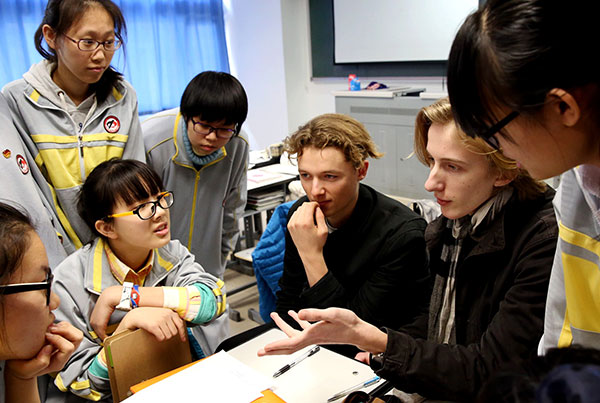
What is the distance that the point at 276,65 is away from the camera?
19.4 ft

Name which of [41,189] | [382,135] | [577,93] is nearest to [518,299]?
[577,93]

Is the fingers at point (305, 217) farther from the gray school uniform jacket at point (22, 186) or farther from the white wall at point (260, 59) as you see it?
the white wall at point (260, 59)

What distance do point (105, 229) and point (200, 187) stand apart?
0.72 metres

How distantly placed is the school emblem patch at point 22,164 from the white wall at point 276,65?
452 centimetres

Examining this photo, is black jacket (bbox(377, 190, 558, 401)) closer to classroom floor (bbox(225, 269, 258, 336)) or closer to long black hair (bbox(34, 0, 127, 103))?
long black hair (bbox(34, 0, 127, 103))

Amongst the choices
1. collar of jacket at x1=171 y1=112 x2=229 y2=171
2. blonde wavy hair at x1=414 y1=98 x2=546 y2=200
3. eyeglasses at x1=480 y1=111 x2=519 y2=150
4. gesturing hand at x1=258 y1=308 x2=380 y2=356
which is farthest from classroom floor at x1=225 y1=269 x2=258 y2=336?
eyeglasses at x1=480 y1=111 x2=519 y2=150

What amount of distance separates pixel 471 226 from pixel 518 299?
0.82 feet

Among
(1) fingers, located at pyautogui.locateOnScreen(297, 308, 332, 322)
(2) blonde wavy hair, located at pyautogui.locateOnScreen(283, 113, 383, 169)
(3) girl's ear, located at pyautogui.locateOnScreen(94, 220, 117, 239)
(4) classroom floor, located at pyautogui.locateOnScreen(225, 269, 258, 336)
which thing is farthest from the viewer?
(4) classroom floor, located at pyautogui.locateOnScreen(225, 269, 258, 336)

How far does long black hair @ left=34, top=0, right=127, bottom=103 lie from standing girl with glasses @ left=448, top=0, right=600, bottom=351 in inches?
59.8

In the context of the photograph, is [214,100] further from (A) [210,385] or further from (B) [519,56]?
(B) [519,56]

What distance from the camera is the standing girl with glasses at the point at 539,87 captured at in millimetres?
577

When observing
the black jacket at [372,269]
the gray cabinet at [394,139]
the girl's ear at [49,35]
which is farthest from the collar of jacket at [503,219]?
the gray cabinet at [394,139]

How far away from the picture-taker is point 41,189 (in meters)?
1.71

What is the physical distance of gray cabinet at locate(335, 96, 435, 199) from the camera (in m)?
4.51
